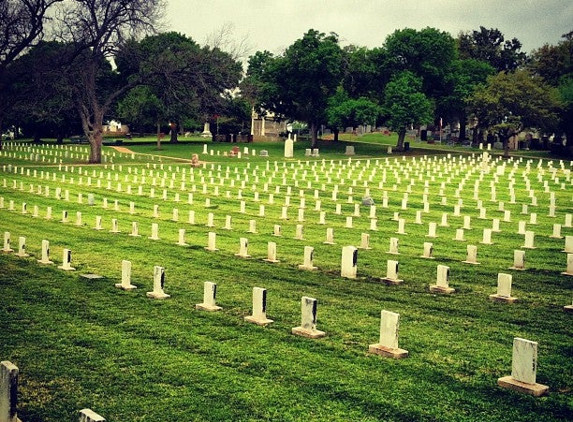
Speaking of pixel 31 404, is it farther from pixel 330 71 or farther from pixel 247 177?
pixel 330 71

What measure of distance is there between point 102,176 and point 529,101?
38.0 metres

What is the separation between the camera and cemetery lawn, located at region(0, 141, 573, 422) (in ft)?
24.2

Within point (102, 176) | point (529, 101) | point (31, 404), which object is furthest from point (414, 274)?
point (529, 101)

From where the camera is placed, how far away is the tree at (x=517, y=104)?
6100 centimetres

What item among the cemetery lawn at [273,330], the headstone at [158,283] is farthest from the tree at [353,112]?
the headstone at [158,283]

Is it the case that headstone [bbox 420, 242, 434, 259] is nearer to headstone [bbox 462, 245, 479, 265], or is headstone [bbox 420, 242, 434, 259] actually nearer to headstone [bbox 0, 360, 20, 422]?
headstone [bbox 462, 245, 479, 265]

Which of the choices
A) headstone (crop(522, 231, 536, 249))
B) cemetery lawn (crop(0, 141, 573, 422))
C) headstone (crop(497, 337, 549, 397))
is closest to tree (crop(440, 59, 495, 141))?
headstone (crop(522, 231, 536, 249))

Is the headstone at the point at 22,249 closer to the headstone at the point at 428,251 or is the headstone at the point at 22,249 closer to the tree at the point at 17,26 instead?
the headstone at the point at 428,251

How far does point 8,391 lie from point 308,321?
163 inches

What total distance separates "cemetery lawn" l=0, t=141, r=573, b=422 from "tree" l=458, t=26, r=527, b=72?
81.5 metres

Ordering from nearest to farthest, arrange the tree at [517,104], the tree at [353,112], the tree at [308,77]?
1. the tree at [517,104]
2. the tree at [353,112]
3. the tree at [308,77]

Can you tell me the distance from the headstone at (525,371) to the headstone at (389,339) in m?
1.34

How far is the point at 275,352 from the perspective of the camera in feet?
29.3

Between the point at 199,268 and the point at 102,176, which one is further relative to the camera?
the point at 102,176
